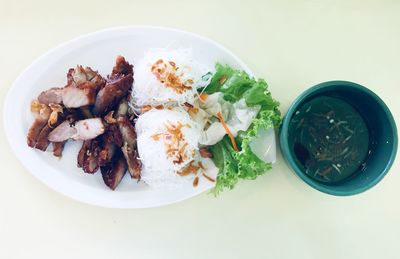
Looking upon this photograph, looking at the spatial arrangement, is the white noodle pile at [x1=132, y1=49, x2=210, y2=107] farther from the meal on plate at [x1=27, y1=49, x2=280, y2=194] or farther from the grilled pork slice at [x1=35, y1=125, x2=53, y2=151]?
the grilled pork slice at [x1=35, y1=125, x2=53, y2=151]

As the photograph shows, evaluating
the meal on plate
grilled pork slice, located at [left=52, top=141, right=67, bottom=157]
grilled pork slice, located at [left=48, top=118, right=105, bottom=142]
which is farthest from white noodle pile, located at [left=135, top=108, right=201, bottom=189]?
grilled pork slice, located at [left=52, top=141, right=67, bottom=157]

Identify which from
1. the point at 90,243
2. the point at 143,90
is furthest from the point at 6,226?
the point at 143,90

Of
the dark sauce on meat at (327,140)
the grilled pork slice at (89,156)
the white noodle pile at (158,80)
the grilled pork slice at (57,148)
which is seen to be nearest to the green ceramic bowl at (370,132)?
the dark sauce on meat at (327,140)

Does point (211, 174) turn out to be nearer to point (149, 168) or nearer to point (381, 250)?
point (149, 168)

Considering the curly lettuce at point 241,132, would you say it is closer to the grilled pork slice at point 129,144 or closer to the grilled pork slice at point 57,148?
the grilled pork slice at point 129,144

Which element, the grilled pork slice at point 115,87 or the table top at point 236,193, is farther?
the table top at point 236,193

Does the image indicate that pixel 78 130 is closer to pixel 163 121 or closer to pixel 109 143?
pixel 109 143
